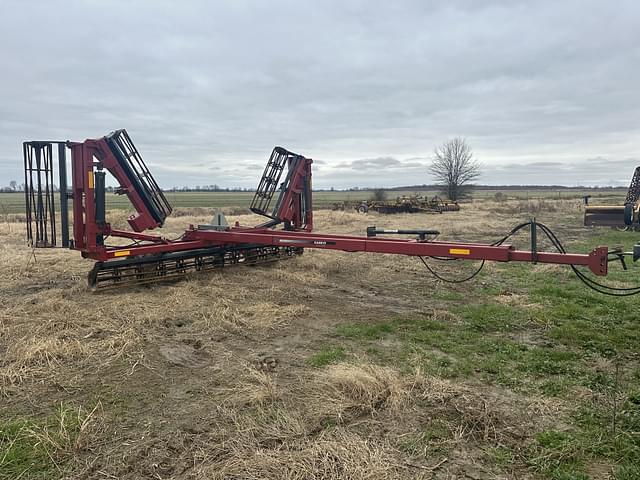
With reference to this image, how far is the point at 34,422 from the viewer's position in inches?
132

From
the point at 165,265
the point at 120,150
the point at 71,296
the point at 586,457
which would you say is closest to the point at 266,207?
the point at 165,265

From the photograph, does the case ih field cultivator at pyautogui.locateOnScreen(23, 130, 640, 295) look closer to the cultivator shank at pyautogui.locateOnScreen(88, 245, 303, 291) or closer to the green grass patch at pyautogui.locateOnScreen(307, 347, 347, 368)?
the cultivator shank at pyautogui.locateOnScreen(88, 245, 303, 291)

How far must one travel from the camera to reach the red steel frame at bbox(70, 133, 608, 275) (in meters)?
5.46

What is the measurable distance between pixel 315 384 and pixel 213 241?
5125mm

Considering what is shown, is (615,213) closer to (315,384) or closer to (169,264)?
(169,264)

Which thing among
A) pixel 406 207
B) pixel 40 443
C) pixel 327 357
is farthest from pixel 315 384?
pixel 406 207

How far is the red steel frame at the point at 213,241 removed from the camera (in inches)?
215

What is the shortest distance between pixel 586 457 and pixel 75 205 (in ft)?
24.3

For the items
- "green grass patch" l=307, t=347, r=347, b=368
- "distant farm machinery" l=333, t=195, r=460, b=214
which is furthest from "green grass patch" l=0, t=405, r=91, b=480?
"distant farm machinery" l=333, t=195, r=460, b=214

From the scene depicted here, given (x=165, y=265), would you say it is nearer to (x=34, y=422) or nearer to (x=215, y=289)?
(x=215, y=289)

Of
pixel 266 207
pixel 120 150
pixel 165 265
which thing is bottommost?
pixel 165 265

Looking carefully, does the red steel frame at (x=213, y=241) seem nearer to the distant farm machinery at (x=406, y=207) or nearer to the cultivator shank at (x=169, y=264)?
the cultivator shank at (x=169, y=264)

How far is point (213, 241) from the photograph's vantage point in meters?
8.64

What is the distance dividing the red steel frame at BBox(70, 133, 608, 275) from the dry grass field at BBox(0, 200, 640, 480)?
0.79 metres
